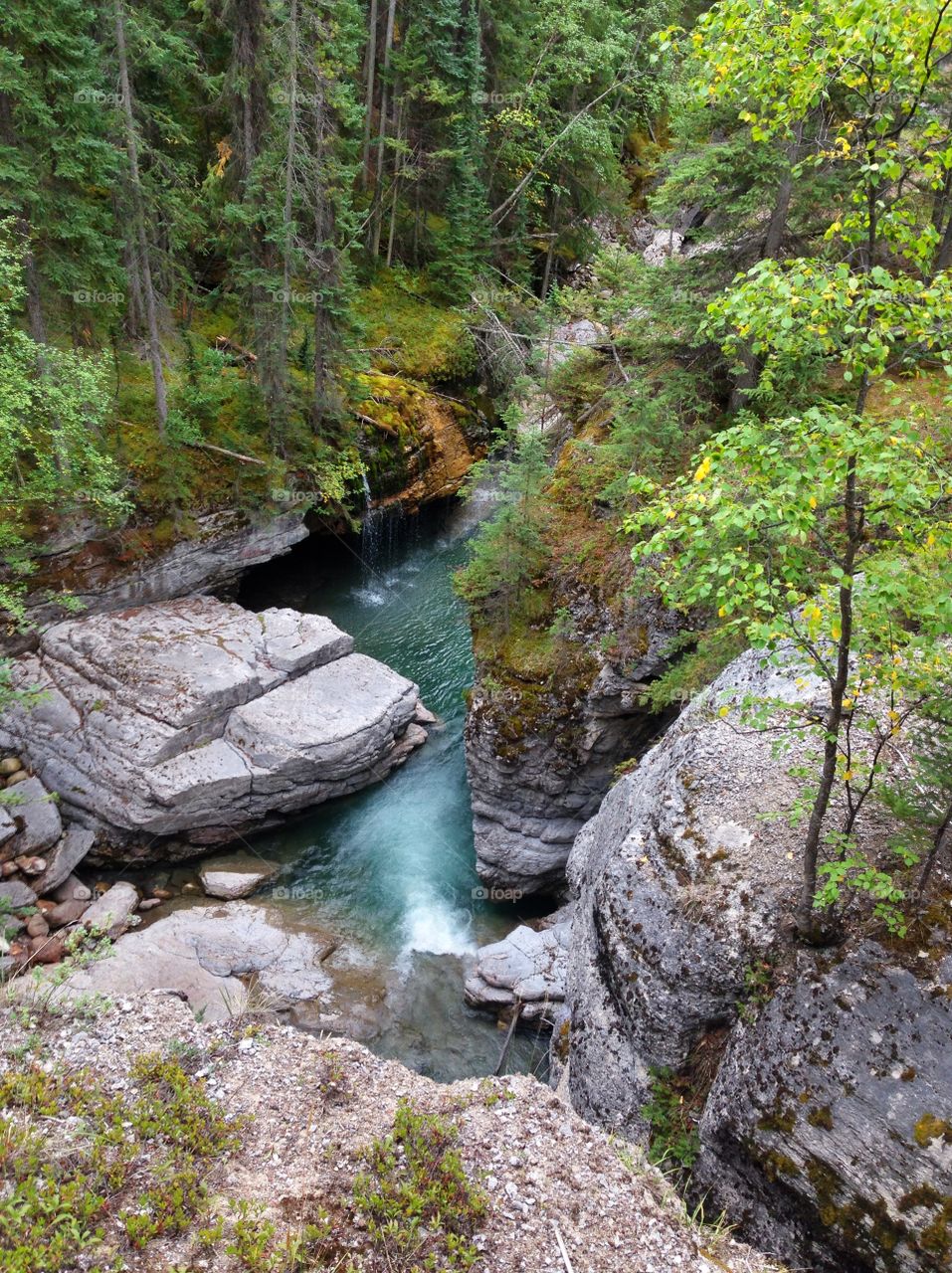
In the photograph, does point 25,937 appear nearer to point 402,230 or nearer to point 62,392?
point 62,392

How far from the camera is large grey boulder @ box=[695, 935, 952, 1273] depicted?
4.94 m

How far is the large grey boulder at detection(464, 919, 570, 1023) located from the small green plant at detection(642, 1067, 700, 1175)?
4.72m

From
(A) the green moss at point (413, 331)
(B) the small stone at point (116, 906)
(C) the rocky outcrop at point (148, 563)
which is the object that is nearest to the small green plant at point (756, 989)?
(B) the small stone at point (116, 906)

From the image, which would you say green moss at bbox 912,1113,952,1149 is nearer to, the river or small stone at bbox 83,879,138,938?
the river

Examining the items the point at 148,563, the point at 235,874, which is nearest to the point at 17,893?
the point at 235,874

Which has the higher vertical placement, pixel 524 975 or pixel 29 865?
pixel 29 865

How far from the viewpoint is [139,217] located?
51.0ft

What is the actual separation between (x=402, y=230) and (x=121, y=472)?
17.2 metres

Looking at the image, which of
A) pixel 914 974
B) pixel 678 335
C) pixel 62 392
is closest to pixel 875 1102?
pixel 914 974

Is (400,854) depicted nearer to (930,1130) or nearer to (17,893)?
(17,893)

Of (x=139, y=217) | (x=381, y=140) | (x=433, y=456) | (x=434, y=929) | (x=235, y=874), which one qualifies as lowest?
(x=434, y=929)

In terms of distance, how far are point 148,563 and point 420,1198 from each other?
1577 centimetres

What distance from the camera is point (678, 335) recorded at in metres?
12.9

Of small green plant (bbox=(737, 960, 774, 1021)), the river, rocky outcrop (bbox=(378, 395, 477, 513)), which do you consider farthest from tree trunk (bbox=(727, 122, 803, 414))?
rocky outcrop (bbox=(378, 395, 477, 513))
